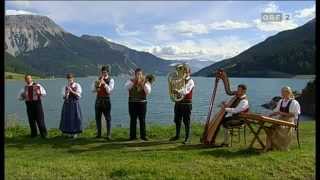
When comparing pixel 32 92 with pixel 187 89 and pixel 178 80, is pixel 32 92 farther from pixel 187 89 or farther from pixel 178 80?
pixel 187 89

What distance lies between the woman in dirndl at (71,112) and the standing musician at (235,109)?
11.0ft

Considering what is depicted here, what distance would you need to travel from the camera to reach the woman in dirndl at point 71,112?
11047mm

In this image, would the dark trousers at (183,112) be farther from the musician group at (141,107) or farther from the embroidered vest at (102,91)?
the embroidered vest at (102,91)

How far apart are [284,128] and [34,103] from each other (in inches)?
215

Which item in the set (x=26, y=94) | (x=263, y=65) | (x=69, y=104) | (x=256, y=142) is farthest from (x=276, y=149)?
(x=263, y=65)

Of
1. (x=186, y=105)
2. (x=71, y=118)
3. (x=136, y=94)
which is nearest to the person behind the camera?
(x=186, y=105)

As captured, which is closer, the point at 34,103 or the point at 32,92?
the point at 32,92

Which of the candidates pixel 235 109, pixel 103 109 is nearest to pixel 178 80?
pixel 235 109

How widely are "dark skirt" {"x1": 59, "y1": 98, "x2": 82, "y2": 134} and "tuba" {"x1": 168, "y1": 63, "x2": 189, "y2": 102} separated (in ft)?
7.56

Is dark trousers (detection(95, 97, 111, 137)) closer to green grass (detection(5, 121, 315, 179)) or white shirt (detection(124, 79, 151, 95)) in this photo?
green grass (detection(5, 121, 315, 179))

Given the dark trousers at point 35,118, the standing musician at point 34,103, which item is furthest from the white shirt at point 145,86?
the dark trousers at point 35,118

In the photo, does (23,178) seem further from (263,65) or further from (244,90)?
(263,65)

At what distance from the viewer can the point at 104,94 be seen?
35.4 ft
